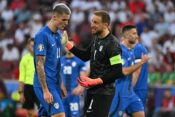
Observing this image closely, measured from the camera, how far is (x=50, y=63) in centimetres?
1191

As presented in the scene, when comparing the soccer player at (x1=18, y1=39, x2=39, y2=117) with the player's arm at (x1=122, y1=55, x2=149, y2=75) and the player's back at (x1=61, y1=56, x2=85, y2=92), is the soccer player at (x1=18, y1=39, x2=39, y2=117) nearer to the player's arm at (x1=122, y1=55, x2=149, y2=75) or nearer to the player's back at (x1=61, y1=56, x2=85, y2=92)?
the player's back at (x1=61, y1=56, x2=85, y2=92)

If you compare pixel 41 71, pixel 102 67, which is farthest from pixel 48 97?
pixel 102 67

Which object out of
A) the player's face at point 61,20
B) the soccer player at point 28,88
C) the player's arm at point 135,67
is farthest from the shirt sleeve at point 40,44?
the soccer player at point 28,88

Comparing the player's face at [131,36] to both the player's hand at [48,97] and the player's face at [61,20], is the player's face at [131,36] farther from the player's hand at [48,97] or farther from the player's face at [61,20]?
the player's hand at [48,97]

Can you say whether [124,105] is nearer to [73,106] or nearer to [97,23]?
[73,106]

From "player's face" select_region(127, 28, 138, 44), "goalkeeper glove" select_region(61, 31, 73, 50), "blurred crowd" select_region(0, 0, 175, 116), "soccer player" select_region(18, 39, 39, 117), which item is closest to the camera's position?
"goalkeeper glove" select_region(61, 31, 73, 50)

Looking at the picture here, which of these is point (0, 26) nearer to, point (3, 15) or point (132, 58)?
point (3, 15)

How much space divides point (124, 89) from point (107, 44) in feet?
8.58

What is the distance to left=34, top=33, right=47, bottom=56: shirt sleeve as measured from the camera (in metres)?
11.7

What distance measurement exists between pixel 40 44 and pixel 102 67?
1.13 m

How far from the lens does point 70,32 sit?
2720 cm

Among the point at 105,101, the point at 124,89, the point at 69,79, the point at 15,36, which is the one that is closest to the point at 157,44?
the point at 15,36

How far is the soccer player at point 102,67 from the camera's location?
11648 millimetres

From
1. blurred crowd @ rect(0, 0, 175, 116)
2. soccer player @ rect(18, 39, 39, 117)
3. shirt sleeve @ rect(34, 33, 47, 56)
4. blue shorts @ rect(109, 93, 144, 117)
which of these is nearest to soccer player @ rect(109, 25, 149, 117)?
blue shorts @ rect(109, 93, 144, 117)
